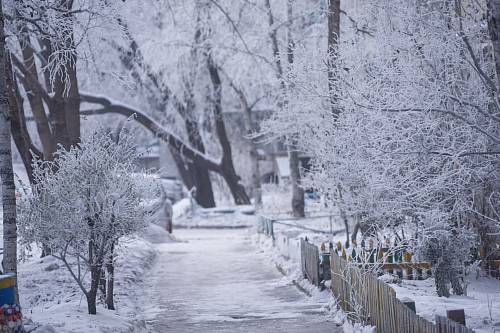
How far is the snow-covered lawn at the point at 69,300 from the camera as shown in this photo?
10.7 m

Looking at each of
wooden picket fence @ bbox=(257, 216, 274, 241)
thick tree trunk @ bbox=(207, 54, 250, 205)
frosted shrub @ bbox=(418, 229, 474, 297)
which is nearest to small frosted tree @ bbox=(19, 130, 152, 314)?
frosted shrub @ bbox=(418, 229, 474, 297)

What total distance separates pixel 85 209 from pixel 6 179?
→ 194 centimetres

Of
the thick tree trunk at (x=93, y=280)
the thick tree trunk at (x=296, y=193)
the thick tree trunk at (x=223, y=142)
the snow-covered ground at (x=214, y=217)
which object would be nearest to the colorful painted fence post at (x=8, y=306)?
the thick tree trunk at (x=93, y=280)

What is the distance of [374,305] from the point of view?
10344mm

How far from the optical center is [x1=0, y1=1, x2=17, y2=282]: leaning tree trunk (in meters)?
9.49

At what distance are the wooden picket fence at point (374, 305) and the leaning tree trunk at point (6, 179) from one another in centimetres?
451

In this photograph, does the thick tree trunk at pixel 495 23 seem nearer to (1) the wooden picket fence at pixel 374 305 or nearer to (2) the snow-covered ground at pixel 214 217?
(1) the wooden picket fence at pixel 374 305

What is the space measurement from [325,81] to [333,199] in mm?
2897

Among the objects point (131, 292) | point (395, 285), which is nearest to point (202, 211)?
point (131, 292)

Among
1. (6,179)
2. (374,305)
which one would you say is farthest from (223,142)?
(6,179)

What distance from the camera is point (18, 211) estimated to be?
37.8ft

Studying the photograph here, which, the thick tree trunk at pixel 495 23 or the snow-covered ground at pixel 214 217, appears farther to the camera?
the snow-covered ground at pixel 214 217

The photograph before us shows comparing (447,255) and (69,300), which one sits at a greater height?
(447,255)

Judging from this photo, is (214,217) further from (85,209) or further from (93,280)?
(85,209)
